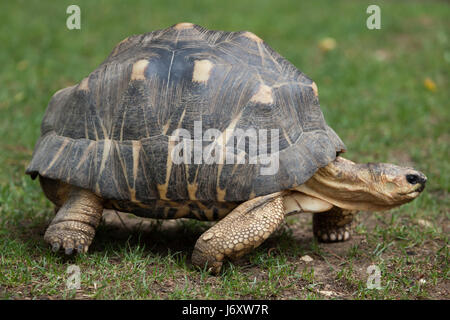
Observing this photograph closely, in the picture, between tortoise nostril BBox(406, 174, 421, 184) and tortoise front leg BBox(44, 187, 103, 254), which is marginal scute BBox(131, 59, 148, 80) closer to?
tortoise front leg BBox(44, 187, 103, 254)

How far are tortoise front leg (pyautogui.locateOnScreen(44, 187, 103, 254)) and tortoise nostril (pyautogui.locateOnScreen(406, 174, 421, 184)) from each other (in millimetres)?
2144

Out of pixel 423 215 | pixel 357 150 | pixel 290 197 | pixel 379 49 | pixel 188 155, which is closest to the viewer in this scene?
pixel 188 155

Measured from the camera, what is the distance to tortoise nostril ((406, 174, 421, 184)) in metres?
4.02

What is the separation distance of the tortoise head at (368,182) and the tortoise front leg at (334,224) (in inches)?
15.3

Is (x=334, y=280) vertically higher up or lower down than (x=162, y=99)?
lower down

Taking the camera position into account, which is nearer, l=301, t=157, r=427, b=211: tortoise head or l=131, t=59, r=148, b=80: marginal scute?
l=131, t=59, r=148, b=80: marginal scute

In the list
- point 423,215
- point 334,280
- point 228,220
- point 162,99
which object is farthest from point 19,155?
point 423,215

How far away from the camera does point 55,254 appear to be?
12.8 ft

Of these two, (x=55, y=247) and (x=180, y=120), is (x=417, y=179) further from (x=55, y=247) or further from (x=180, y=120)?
(x=55, y=247)

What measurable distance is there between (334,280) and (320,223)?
848mm

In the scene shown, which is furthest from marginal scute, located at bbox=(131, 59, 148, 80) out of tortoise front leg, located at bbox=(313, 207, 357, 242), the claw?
tortoise front leg, located at bbox=(313, 207, 357, 242)

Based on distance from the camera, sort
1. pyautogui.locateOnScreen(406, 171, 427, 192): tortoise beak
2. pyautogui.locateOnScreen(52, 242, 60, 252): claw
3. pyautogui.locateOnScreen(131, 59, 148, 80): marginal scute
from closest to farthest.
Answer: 1. pyautogui.locateOnScreen(52, 242, 60, 252): claw
2. pyautogui.locateOnScreen(131, 59, 148, 80): marginal scute
3. pyautogui.locateOnScreen(406, 171, 427, 192): tortoise beak

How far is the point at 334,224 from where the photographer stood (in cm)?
453

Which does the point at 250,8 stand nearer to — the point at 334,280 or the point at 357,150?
the point at 357,150
